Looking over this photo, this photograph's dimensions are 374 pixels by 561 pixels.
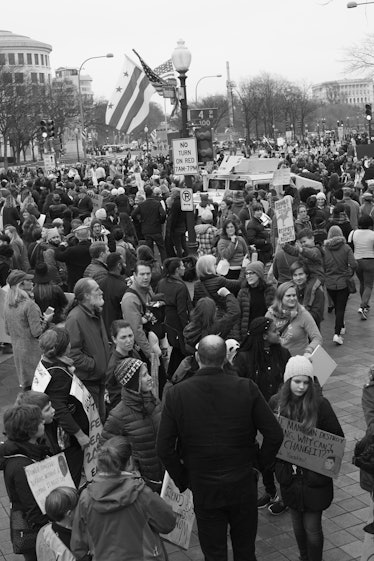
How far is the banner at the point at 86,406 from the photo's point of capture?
632 centimetres

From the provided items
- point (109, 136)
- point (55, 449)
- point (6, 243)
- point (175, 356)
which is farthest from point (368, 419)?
point (109, 136)

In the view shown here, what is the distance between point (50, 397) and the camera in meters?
6.26

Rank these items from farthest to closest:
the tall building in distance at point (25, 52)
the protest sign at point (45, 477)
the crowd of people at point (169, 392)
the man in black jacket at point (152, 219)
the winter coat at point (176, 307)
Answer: the tall building in distance at point (25, 52) → the man in black jacket at point (152, 219) → the winter coat at point (176, 307) → the protest sign at point (45, 477) → the crowd of people at point (169, 392)

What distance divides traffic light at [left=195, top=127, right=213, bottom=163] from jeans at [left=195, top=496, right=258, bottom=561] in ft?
38.3

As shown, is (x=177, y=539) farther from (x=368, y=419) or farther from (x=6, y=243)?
(x=6, y=243)

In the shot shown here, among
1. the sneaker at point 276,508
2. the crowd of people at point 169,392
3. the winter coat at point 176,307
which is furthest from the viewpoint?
the winter coat at point 176,307

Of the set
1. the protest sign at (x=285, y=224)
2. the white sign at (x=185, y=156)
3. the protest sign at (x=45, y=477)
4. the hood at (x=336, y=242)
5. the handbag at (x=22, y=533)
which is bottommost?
the handbag at (x=22, y=533)

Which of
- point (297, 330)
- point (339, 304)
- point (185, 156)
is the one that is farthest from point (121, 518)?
point (185, 156)

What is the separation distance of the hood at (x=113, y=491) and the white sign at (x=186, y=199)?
11.8 meters

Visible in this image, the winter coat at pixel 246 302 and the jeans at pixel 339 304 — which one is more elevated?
the winter coat at pixel 246 302

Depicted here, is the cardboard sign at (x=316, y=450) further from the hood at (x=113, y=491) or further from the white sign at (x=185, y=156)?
the white sign at (x=185, y=156)

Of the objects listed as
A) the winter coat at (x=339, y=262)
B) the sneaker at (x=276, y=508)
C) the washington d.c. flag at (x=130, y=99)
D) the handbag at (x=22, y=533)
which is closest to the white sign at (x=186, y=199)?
the winter coat at (x=339, y=262)

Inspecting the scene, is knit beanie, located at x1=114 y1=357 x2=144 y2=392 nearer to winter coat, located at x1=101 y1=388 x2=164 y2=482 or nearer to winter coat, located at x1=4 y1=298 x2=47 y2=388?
winter coat, located at x1=101 y1=388 x2=164 y2=482

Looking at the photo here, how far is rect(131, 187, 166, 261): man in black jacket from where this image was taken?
1739 centimetres
